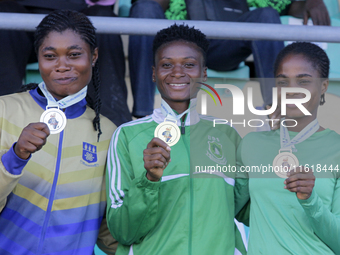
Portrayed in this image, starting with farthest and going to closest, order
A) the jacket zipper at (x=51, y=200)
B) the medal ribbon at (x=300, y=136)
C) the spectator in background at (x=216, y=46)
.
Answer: the spectator in background at (x=216, y=46), the medal ribbon at (x=300, y=136), the jacket zipper at (x=51, y=200)

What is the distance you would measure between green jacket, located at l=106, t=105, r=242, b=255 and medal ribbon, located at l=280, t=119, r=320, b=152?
28 cm

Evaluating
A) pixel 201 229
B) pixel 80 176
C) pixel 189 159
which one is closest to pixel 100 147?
pixel 80 176

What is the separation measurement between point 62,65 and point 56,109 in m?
0.35

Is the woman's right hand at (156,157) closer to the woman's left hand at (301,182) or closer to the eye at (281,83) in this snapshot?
the woman's left hand at (301,182)

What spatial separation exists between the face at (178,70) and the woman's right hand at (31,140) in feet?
2.50

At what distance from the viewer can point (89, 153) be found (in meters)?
2.34

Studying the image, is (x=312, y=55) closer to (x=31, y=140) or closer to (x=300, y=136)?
(x=300, y=136)

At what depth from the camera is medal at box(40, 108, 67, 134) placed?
2037mm

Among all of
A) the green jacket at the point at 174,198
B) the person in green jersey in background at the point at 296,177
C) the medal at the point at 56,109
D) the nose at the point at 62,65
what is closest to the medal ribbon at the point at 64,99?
the medal at the point at 56,109

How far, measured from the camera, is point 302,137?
2.25 meters

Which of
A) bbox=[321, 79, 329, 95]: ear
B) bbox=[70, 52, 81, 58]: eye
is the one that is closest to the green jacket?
bbox=[70, 52, 81, 58]: eye

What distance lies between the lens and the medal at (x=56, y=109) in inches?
80.5

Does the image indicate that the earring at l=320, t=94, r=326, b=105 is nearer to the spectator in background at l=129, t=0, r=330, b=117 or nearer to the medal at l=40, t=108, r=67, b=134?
the spectator in background at l=129, t=0, r=330, b=117

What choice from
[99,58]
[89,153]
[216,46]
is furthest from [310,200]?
[216,46]
